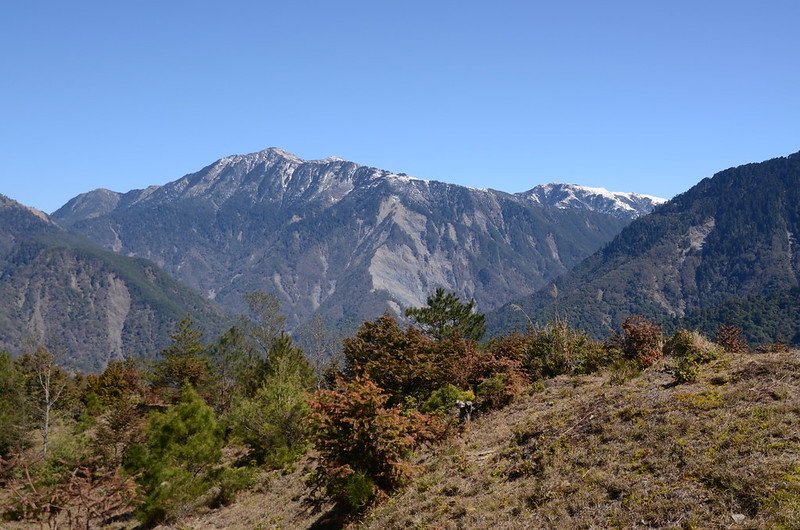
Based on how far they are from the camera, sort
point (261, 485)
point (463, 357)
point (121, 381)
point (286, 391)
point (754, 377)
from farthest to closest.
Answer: point (121, 381) → point (286, 391) → point (463, 357) → point (261, 485) → point (754, 377)

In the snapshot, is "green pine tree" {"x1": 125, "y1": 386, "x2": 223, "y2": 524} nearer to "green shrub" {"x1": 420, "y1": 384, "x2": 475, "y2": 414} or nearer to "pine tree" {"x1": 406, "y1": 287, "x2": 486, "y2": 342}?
"green shrub" {"x1": 420, "y1": 384, "x2": 475, "y2": 414}

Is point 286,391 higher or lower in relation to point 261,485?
higher

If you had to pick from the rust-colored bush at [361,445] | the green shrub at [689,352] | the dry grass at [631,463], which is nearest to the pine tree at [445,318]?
the green shrub at [689,352]

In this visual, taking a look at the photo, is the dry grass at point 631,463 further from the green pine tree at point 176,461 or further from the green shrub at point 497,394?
the green pine tree at point 176,461

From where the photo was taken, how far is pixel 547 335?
24938 millimetres

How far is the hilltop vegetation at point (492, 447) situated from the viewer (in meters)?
10.5

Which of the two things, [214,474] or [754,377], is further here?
[214,474]

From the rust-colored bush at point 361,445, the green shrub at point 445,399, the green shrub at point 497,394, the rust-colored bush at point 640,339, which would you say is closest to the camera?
the rust-colored bush at point 361,445

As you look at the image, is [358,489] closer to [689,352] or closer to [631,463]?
[631,463]

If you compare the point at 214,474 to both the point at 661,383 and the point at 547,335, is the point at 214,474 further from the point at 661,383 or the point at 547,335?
the point at 661,383

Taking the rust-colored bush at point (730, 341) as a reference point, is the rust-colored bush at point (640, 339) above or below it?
above

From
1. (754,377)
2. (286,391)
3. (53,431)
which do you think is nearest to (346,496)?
(754,377)

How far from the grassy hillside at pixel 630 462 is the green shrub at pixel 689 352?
16.9 inches

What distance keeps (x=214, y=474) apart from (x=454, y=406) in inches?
462
